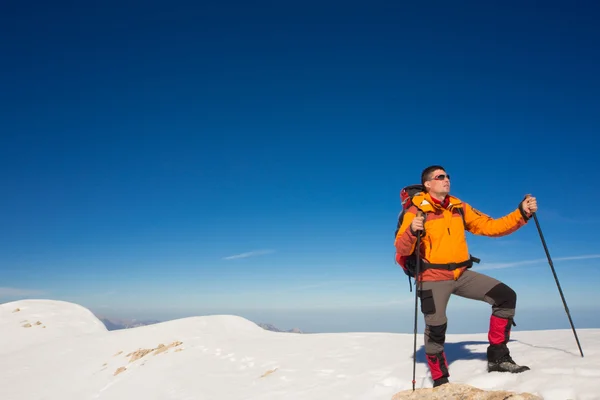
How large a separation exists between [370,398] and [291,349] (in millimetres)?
5130

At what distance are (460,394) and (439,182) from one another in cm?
311

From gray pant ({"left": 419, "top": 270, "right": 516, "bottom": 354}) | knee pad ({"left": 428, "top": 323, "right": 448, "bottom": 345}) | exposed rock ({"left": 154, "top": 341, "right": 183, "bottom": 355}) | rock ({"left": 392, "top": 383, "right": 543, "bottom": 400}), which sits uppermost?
gray pant ({"left": 419, "top": 270, "right": 516, "bottom": 354})

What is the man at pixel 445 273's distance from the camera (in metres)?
5.47

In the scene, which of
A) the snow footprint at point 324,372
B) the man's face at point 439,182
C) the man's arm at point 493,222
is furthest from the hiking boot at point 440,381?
the snow footprint at point 324,372

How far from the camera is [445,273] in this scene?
5594 millimetres

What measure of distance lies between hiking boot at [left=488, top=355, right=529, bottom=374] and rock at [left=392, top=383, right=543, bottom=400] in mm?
828

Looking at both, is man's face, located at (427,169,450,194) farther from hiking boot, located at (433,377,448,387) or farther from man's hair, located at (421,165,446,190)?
hiking boot, located at (433,377,448,387)

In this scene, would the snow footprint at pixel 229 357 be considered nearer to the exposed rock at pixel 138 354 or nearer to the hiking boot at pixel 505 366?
the exposed rock at pixel 138 354

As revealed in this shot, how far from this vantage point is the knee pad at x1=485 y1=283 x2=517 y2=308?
5445mm

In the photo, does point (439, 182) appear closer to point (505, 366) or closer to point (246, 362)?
point (505, 366)

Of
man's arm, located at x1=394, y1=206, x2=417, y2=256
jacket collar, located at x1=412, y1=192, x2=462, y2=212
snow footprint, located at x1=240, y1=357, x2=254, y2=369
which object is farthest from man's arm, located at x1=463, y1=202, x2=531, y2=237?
snow footprint, located at x1=240, y1=357, x2=254, y2=369

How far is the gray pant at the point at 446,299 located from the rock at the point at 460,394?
0.55 meters

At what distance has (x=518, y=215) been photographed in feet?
18.7

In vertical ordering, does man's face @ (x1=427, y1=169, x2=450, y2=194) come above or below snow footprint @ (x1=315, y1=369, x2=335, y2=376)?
above
